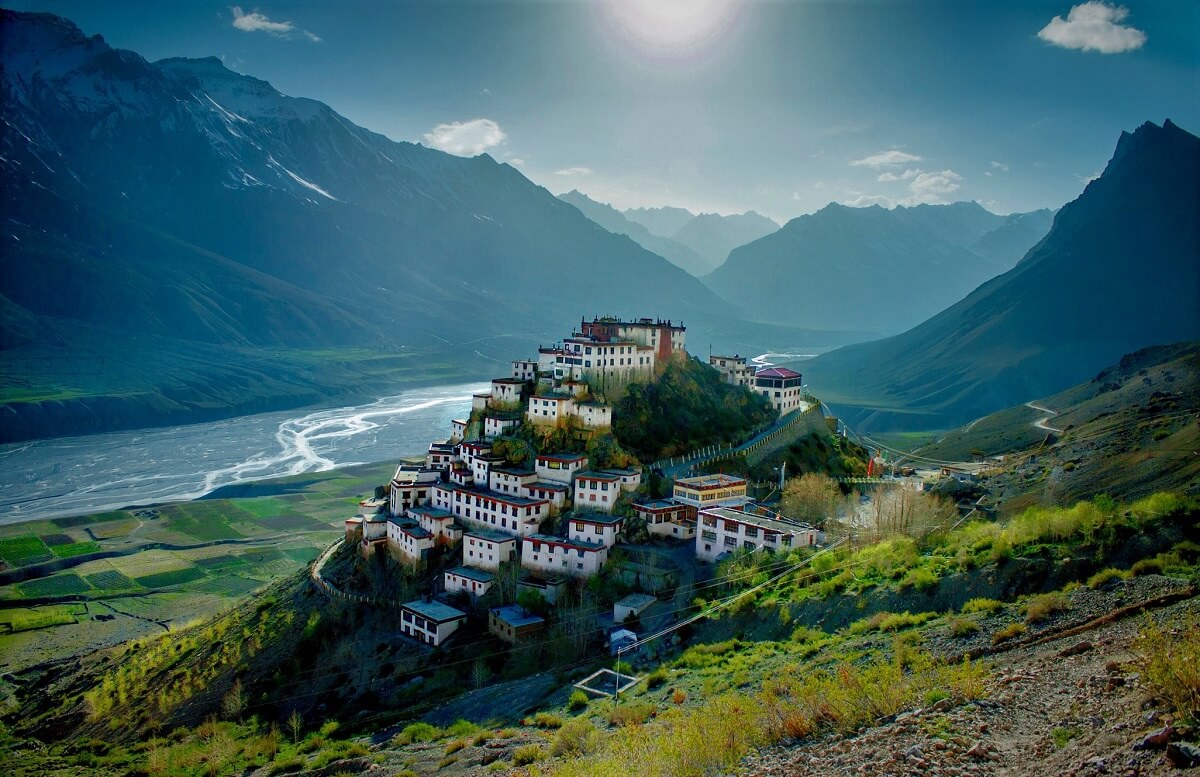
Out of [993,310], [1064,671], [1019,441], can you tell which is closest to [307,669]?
[1064,671]

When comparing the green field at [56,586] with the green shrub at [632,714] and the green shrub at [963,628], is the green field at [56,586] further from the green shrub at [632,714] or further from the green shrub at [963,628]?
the green shrub at [963,628]

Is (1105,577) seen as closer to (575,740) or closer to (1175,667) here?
(1175,667)

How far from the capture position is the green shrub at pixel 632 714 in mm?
23500

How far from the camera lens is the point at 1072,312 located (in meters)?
162

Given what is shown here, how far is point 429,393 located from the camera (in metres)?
190

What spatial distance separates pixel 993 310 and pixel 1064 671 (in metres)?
180

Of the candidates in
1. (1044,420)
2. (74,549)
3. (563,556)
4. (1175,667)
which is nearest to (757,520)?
(563,556)

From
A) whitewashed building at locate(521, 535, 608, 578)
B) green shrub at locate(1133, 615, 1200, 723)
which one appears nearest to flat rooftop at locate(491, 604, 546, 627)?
whitewashed building at locate(521, 535, 608, 578)

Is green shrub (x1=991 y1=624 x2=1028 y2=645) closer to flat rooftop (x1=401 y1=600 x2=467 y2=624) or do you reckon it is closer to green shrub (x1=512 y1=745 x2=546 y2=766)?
green shrub (x1=512 y1=745 x2=546 y2=766)

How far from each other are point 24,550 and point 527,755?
76447 mm

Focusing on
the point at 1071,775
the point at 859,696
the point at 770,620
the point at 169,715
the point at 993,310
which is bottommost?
the point at 169,715

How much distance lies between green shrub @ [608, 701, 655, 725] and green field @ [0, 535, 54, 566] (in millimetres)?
72360

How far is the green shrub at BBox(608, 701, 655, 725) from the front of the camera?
77.1ft

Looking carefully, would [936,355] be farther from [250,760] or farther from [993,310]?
[250,760]
